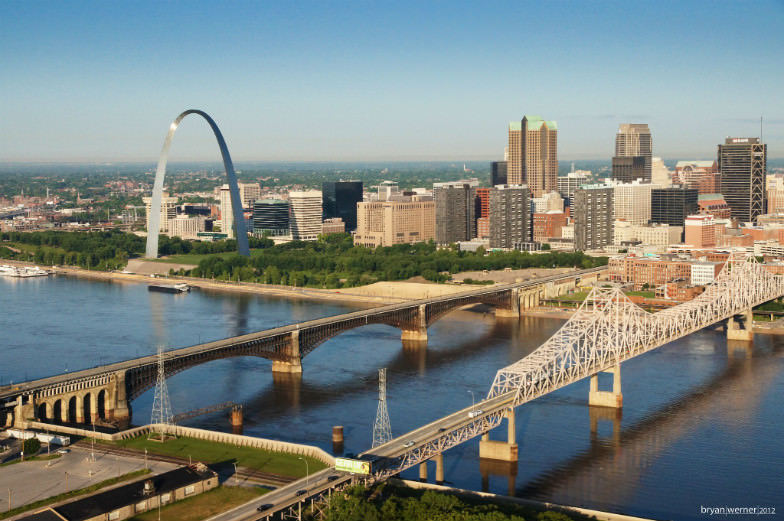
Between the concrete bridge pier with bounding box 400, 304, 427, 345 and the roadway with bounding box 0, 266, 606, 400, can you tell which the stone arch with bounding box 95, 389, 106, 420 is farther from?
the concrete bridge pier with bounding box 400, 304, 427, 345

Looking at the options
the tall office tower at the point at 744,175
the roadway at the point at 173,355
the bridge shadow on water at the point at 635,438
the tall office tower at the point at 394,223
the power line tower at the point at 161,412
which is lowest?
the bridge shadow on water at the point at 635,438

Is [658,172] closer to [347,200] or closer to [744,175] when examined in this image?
[744,175]

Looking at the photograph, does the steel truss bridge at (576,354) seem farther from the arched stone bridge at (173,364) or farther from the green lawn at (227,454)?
the arched stone bridge at (173,364)

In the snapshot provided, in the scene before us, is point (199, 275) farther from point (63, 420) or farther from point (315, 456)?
point (315, 456)

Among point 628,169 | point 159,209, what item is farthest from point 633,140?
point 159,209

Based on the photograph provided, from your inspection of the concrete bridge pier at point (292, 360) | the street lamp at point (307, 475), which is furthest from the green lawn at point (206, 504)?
the concrete bridge pier at point (292, 360)

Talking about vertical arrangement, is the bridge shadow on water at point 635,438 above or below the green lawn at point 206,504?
below
